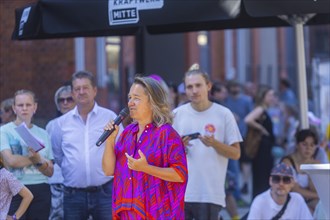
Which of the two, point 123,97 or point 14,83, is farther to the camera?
point 123,97

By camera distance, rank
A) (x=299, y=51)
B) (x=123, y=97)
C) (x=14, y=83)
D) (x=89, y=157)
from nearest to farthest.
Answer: (x=89, y=157) → (x=299, y=51) → (x=14, y=83) → (x=123, y=97)

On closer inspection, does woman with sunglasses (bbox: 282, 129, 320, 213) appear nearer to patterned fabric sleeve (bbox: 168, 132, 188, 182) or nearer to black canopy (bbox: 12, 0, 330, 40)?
black canopy (bbox: 12, 0, 330, 40)

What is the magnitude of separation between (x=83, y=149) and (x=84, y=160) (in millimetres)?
96

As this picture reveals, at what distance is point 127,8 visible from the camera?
25.4ft

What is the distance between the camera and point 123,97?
526 inches

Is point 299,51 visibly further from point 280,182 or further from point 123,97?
point 123,97

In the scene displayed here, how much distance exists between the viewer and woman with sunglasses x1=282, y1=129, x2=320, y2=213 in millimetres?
8938

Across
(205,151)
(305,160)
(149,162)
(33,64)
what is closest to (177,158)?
(149,162)

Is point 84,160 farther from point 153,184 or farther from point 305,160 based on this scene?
point 305,160

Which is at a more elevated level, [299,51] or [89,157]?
[299,51]

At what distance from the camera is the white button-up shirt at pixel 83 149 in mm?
7480

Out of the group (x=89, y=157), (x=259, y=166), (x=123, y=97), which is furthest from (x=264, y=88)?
(x=89, y=157)

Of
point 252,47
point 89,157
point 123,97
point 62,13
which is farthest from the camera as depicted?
→ point 252,47

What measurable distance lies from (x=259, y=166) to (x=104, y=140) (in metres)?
6.92
